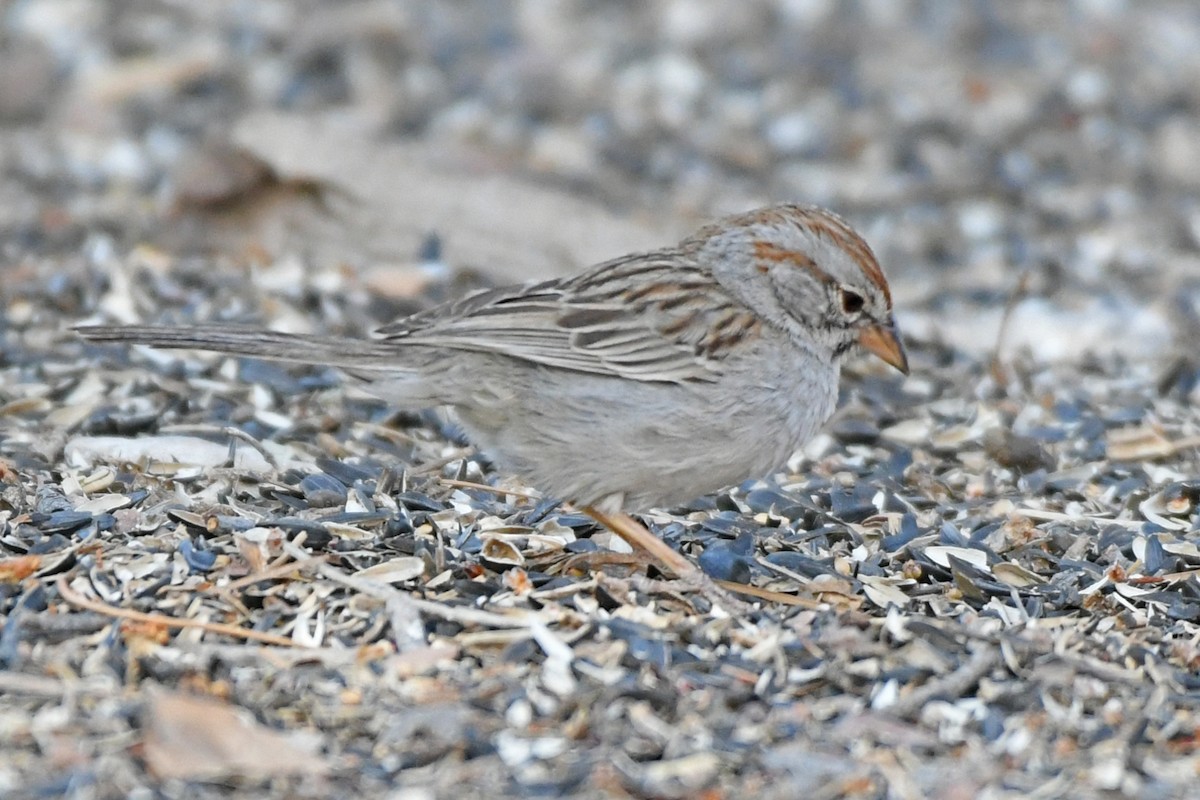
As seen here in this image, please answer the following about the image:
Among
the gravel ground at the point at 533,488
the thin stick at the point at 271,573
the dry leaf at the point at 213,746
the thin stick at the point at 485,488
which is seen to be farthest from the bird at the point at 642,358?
the dry leaf at the point at 213,746

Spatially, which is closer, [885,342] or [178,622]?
[178,622]

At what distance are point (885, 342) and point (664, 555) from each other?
917 mm

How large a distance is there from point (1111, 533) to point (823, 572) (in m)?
0.91

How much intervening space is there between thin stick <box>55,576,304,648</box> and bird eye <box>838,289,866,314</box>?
1740 millimetres

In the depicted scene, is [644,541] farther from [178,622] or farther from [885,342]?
[178,622]

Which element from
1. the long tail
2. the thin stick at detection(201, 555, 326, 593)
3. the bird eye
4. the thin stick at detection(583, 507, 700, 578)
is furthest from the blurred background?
the thin stick at detection(201, 555, 326, 593)

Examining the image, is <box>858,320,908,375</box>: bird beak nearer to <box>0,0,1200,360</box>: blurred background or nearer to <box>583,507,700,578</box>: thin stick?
<box>583,507,700,578</box>: thin stick

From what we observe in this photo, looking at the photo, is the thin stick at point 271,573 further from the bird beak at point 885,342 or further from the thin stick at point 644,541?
the bird beak at point 885,342

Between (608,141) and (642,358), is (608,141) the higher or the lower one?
the lower one

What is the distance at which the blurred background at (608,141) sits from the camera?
285 inches

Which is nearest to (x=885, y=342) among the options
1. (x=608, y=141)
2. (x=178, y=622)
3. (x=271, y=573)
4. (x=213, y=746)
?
(x=271, y=573)

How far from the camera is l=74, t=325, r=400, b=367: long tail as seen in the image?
439 cm

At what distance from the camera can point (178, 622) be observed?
3852 millimetres

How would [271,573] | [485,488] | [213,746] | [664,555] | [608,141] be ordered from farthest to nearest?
[608,141] → [485,488] → [664,555] → [271,573] → [213,746]
